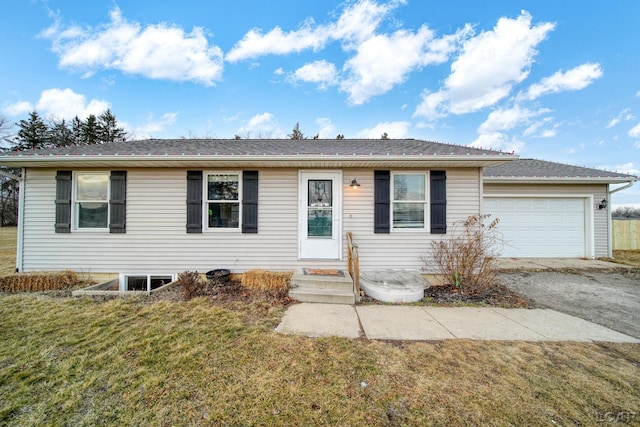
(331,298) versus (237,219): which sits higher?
(237,219)

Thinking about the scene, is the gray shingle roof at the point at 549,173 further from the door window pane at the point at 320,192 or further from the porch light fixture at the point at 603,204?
the door window pane at the point at 320,192

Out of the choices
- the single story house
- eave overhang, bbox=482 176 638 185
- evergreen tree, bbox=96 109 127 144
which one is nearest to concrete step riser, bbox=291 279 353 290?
the single story house

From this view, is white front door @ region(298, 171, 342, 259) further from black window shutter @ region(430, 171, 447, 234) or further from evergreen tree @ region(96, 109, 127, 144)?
evergreen tree @ region(96, 109, 127, 144)

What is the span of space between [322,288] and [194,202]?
11.3 ft

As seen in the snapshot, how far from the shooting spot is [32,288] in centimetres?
476

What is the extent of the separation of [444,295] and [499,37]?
29.2 feet

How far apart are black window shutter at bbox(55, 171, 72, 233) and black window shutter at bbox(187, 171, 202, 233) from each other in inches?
107

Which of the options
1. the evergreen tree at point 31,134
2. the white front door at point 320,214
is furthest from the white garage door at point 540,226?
the evergreen tree at point 31,134

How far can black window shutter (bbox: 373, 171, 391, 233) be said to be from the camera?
5.39 meters

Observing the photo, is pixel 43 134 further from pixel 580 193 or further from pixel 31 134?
pixel 580 193

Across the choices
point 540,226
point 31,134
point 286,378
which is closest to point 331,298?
point 286,378

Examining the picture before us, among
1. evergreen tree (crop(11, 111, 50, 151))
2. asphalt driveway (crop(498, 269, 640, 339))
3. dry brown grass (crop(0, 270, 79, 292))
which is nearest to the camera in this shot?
asphalt driveway (crop(498, 269, 640, 339))

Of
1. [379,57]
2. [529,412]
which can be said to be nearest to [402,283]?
[529,412]

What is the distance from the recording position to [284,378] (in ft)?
7.14
